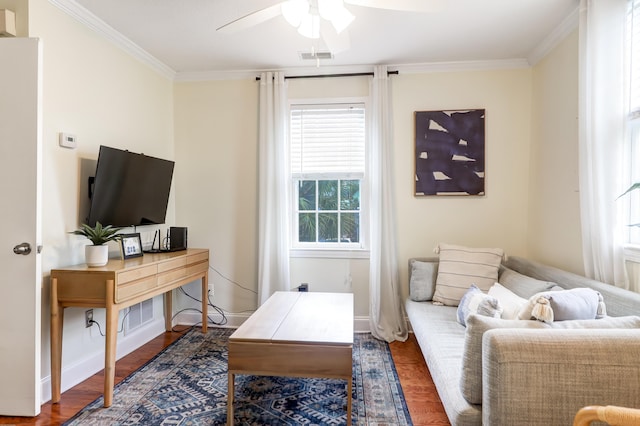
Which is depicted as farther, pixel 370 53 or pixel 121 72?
pixel 370 53

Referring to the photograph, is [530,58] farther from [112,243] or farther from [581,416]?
[112,243]

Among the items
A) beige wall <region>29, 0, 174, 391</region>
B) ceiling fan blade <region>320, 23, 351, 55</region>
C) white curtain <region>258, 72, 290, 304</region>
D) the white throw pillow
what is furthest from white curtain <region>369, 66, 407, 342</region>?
beige wall <region>29, 0, 174, 391</region>

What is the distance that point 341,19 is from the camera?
5.68ft

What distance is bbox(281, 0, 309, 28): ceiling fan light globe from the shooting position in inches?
66.4

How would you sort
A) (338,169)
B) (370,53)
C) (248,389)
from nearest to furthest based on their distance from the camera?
1. (248,389)
2. (370,53)
3. (338,169)

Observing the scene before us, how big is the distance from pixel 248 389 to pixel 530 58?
145 inches

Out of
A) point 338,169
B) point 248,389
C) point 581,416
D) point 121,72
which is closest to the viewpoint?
point 581,416

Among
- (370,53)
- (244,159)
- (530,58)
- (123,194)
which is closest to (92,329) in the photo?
(123,194)

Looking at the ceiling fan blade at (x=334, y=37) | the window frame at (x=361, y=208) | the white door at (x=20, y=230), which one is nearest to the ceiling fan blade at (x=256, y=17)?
the ceiling fan blade at (x=334, y=37)

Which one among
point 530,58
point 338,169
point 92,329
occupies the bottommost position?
point 92,329

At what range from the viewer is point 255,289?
3398 mm

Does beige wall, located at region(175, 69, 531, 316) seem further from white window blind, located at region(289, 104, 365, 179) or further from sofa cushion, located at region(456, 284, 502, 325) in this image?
sofa cushion, located at region(456, 284, 502, 325)

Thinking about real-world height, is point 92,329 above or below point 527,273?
below

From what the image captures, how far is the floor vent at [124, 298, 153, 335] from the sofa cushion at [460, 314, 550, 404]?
2.70m
